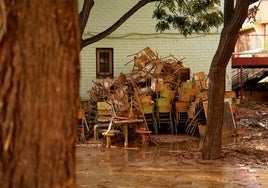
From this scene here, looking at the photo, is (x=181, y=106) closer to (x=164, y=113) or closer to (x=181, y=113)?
(x=181, y=113)

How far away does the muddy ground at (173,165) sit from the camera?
916 cm

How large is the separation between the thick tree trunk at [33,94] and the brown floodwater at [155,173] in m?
6.74

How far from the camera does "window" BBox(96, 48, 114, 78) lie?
1997 centimetres

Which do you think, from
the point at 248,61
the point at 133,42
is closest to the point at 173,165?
the point at 133,42

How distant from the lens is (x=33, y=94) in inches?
85.5

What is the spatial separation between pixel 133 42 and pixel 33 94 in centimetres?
1812

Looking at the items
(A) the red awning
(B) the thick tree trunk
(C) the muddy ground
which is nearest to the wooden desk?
(C) the muddy ground

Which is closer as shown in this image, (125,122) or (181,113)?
(125,122)

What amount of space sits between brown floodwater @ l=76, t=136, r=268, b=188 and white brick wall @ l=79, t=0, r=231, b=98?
23.0ft

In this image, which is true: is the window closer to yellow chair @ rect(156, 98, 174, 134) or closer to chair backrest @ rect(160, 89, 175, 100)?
yellow chair @ rect(156, 98, 174, 134)

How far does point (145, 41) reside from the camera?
20.3 metres

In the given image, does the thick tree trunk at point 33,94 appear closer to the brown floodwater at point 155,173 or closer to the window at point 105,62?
the brown floodwater at point 155,173

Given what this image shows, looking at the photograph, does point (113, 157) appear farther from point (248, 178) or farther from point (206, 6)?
point (206, 6)

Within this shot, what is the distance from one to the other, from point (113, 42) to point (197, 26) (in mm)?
5925
